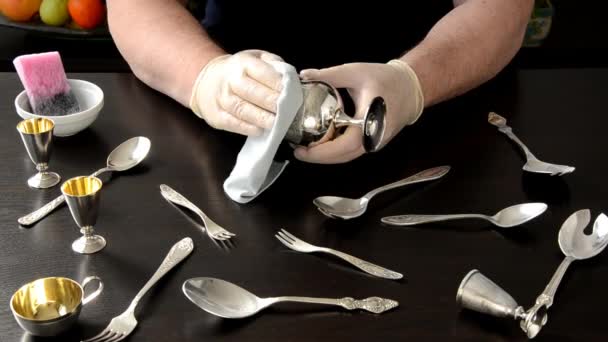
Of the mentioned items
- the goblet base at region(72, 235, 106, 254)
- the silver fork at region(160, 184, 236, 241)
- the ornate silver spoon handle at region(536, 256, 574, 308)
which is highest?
the ornate silver spoon handle at region(536, 256, 574, 308)

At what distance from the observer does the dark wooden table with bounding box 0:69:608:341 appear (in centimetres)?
79

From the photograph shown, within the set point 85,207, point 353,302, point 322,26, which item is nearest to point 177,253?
point 85,207

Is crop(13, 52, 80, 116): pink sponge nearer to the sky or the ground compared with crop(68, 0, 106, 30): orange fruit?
nearer to the sky

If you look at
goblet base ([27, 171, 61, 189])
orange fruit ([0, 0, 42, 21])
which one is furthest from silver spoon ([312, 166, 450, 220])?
orange fruit ([0, 0, 42, 21])

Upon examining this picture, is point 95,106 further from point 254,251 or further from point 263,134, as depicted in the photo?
point 254,251

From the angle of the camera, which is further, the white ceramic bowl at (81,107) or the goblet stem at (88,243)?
the white ceramic bowl at (81,107)

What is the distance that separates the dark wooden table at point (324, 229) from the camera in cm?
79

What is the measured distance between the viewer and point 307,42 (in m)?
1.63

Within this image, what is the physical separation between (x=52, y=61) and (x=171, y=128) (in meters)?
0.21

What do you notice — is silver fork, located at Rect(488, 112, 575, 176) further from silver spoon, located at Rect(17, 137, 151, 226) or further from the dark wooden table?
silver spoon, located at Rect(17, 137, 151, 226)

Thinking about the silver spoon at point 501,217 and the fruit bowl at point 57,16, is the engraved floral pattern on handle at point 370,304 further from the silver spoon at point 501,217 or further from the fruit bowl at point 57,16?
the fruit bowl at point 57,16

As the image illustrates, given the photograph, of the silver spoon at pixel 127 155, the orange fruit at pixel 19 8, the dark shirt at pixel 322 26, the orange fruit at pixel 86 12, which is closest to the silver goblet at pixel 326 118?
the silver spoon at pixel 127 155

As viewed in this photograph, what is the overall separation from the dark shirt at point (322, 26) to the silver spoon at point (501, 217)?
27.4 inches

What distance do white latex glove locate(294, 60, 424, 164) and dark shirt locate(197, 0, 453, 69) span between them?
0.41m
